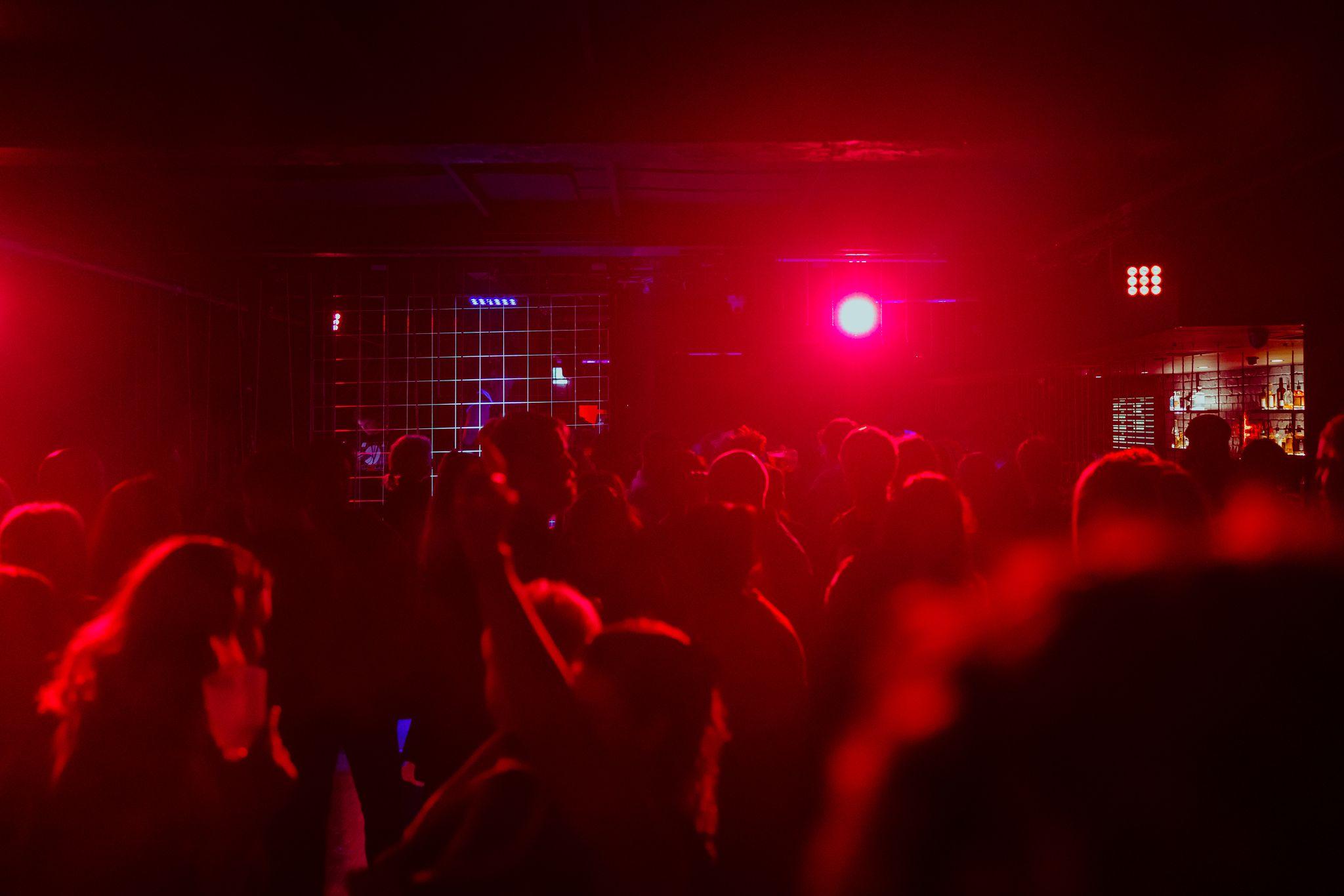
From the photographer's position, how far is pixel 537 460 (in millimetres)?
2373

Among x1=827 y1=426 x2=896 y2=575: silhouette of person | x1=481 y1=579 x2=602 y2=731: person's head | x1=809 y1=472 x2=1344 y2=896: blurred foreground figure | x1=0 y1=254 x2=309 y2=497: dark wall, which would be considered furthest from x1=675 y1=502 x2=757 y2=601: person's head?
x1=0 y1=254 x2=309 y2=497: dark wall

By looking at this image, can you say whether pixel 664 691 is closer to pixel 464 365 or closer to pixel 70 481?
pixel 70 481

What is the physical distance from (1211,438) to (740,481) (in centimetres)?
284

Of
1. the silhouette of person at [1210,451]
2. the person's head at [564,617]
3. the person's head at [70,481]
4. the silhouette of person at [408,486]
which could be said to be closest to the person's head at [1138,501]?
the person's head at [564,617]

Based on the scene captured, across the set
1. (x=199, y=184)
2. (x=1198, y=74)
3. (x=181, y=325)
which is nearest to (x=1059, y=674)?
(x=1198, y=74)

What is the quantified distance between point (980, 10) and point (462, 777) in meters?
3.84

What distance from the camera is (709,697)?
58.2 inches

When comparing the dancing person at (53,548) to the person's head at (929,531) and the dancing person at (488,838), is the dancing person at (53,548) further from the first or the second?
the person's head at (929,531)

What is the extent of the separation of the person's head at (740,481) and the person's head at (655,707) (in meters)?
2.04

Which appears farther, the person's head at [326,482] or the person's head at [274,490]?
the person's head at [326,482]

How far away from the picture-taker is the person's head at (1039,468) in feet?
14.4

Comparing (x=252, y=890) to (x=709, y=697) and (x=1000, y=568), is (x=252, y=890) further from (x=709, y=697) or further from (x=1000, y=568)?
(x=1000, y=568)

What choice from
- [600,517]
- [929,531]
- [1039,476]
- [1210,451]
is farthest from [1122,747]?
[1210,451]

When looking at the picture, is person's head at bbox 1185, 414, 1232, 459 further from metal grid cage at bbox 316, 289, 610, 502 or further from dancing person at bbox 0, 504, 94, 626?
metal grid cage at bbox 316, 289, 610, 502
